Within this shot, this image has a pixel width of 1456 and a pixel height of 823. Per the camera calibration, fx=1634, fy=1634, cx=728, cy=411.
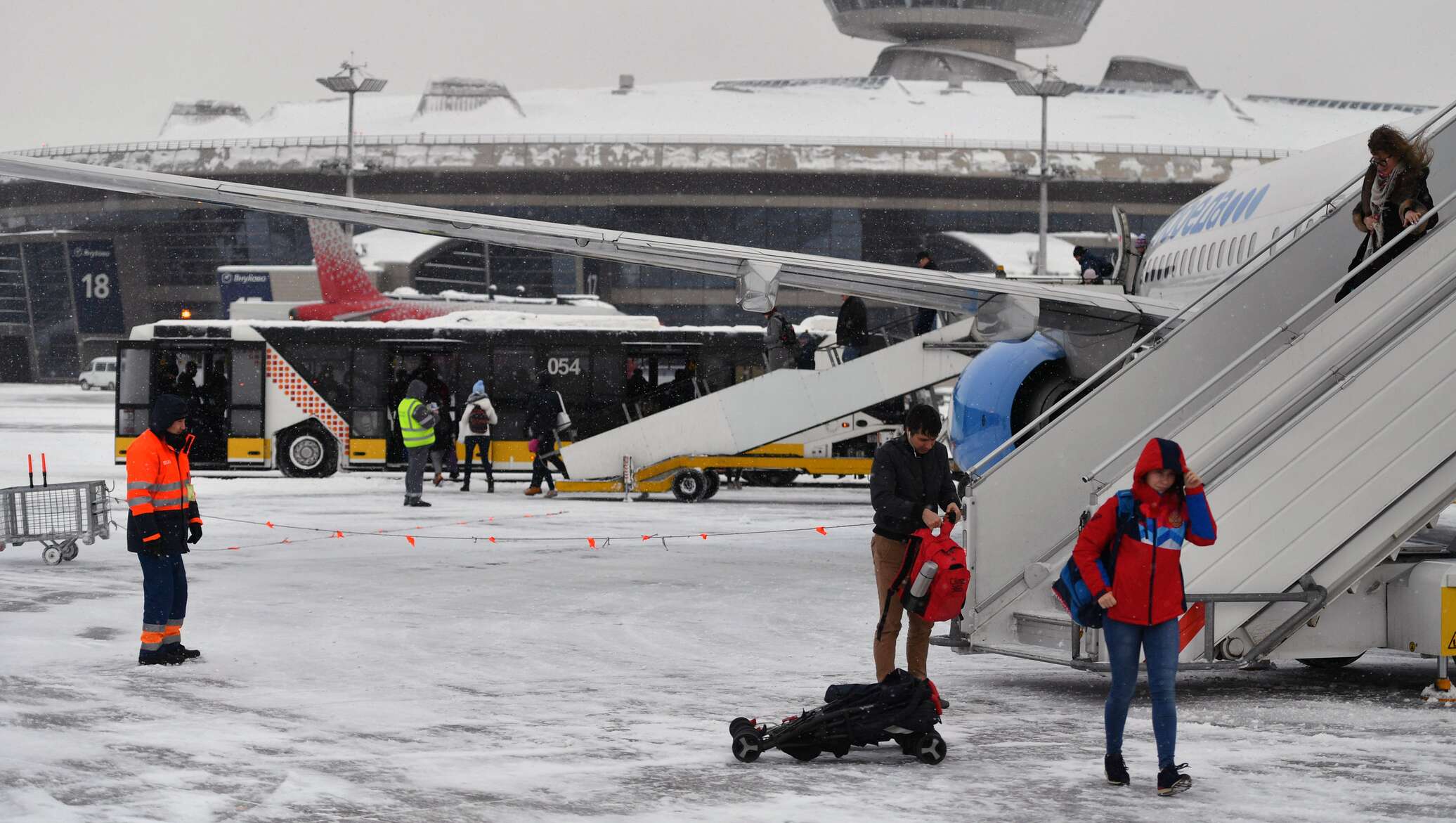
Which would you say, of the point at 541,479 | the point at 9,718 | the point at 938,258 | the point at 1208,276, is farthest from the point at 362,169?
the point at 9,718

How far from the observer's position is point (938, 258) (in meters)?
85.2

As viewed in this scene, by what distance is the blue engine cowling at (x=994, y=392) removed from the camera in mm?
15352

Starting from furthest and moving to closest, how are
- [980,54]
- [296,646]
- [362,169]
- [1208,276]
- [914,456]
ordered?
[980,54] → [362,169] → [1208,276] → [296,646] → [914,456]

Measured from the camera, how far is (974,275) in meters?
15.2

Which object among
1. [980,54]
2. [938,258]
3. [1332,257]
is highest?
[980,54]

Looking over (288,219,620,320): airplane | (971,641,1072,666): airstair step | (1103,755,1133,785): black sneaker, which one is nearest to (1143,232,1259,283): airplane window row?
(971,641,1072,666): airstair step

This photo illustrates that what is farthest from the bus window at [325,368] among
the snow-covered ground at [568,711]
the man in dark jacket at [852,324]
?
the snow-covered ground at [568,711]

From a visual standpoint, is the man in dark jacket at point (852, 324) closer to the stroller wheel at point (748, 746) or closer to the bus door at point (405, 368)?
the bus door at point (405, 368)

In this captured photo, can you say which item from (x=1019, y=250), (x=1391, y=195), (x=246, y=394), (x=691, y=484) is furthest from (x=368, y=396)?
(x=1019, y=250)

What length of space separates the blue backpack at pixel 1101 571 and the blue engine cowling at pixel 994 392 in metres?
7.61

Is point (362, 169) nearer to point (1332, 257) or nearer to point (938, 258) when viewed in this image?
point (938, 258)

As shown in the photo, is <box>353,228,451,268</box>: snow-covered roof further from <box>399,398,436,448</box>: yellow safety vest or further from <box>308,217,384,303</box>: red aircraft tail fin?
<box>399,398,436,448</box>: yellow safety vest

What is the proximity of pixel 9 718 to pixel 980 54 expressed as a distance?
121 meters

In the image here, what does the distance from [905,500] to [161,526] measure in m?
5.10
